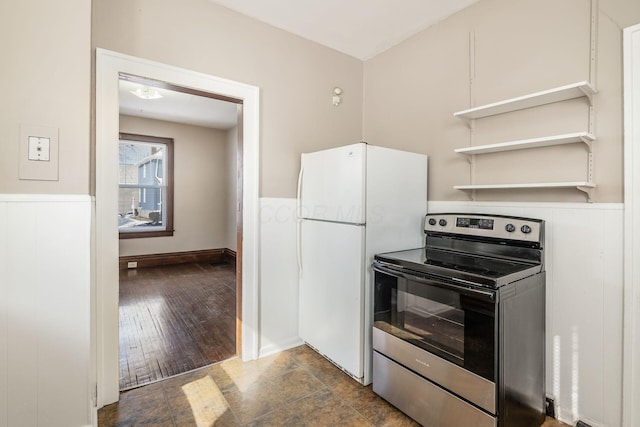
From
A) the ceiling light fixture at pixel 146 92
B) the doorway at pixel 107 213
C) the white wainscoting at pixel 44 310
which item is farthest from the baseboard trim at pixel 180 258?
the white wainscoting at pixel 44 310

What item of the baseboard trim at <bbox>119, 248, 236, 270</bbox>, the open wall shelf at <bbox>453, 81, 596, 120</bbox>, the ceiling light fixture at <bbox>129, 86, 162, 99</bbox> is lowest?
the baseboard trim at <bbox>119, 248, 236, 270</bbox>

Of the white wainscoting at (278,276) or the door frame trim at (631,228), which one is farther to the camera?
the white wainscoting at (278,276)

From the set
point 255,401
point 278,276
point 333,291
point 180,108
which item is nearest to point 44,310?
point 255,401

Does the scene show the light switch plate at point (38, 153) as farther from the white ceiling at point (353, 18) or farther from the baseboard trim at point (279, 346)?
the baseboard trim at point (279, 346)

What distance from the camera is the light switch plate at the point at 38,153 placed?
1352 millimetres

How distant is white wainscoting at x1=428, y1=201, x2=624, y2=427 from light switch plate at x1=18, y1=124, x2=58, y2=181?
2.55 m

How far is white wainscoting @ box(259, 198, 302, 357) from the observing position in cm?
249

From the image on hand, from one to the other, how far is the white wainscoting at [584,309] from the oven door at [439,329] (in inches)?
27.0

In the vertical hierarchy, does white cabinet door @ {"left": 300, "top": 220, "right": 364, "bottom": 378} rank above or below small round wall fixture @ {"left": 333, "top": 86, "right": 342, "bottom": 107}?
below

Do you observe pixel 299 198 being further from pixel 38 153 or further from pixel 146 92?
pixel 146 92

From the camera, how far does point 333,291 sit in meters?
2.27

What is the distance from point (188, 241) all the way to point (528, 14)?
581 centimetres

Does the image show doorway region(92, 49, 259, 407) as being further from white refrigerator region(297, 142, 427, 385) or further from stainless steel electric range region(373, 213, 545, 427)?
stainless steel electric range region(373, 213, 545, 427)

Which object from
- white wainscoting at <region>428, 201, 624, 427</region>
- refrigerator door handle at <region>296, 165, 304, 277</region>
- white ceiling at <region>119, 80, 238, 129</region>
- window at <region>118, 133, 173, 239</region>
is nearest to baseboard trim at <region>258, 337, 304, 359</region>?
refrigerator door handle at <region>296, 165, 304, 277</region>
